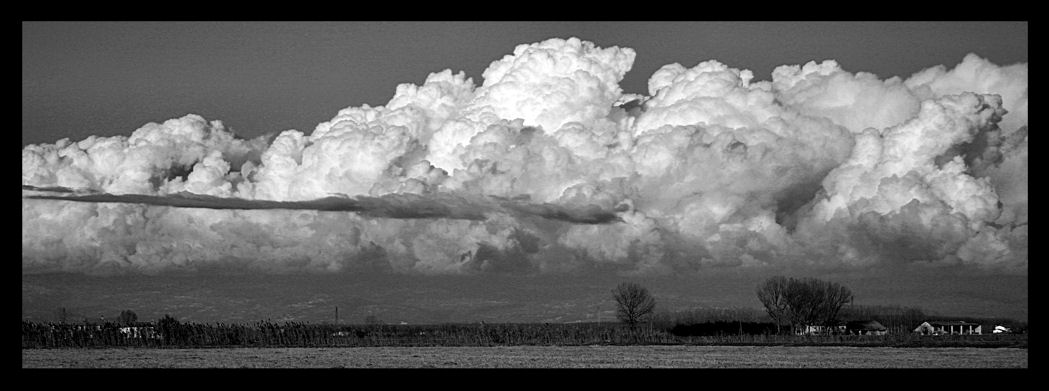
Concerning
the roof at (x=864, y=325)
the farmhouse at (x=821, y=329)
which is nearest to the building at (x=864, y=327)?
the roof at (x=864, y=325)

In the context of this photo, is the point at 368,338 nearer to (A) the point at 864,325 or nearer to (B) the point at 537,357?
(B) the point at 537,357

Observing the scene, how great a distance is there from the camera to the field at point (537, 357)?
45.1 m

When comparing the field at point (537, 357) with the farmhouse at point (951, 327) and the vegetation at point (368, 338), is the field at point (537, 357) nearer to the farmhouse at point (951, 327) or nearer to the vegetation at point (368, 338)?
the vegetation at point (368, 338)

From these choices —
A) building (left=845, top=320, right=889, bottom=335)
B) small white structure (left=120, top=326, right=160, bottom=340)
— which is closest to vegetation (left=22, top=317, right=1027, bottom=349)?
small white structure (left=120, top=326, right=160, bottom=340)

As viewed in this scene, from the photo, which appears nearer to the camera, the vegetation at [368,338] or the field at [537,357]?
the field at [537,357]

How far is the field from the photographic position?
4506cm

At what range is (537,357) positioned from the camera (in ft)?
166

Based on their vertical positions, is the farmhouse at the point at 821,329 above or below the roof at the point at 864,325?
above
